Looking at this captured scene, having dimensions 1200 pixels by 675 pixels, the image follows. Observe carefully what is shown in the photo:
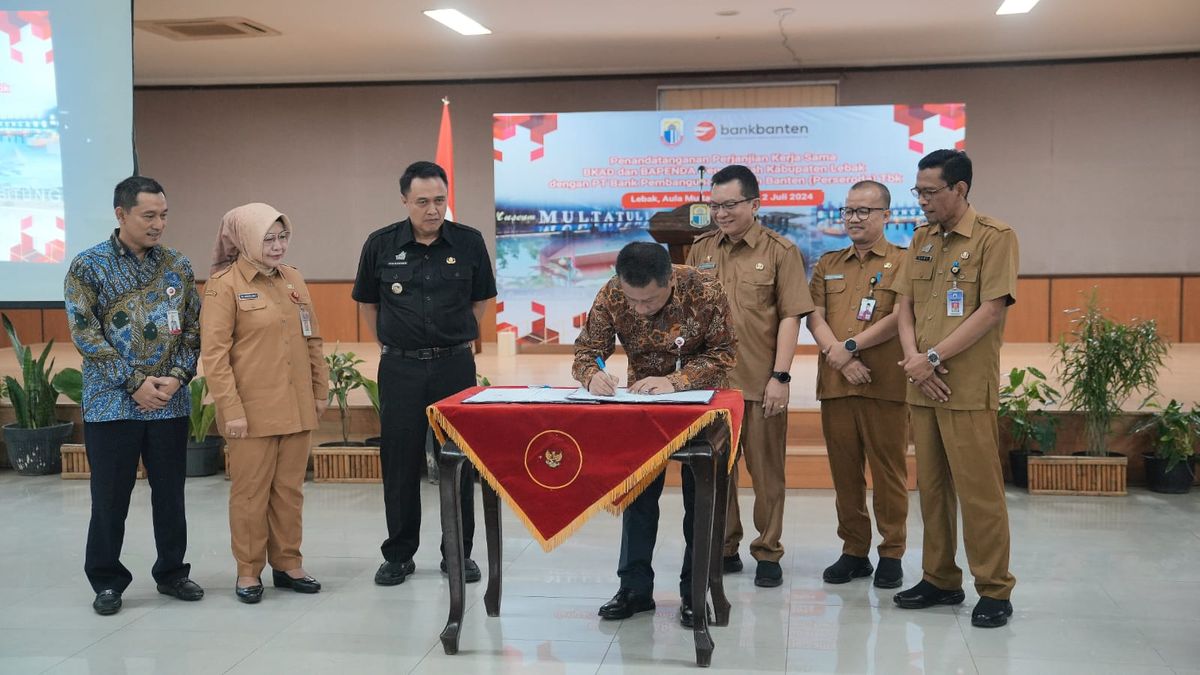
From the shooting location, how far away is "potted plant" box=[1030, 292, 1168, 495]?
223 inches

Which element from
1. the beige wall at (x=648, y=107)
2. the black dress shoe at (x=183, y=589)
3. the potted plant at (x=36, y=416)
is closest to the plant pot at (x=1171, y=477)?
the black dress shoe at (x=183, y=589)

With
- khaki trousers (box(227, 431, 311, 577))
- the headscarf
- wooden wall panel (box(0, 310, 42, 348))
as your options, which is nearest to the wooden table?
khaki trousers (box(227, 431, 311, 577))

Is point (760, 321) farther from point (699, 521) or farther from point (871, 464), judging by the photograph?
point (699, 521)

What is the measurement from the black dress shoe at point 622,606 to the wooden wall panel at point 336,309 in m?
8.82

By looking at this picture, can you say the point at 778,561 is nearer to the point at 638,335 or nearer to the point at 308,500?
the point at 638,335

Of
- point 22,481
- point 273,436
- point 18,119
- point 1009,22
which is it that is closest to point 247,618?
point 273,436

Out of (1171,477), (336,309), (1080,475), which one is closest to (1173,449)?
(1171,477)

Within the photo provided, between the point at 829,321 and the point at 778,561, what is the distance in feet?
3.11

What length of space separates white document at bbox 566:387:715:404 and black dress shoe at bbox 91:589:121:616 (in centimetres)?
187

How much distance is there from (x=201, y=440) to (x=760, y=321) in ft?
12.4

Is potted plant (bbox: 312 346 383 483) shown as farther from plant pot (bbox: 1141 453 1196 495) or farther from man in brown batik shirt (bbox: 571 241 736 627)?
plant pot (bbox: 1141 453 1196 495)

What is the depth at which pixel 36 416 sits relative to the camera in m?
6.61

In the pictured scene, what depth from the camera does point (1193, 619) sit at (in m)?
3.76

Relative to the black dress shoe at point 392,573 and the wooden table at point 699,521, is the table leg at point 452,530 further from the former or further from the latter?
the black dress shoe at point 392,573
